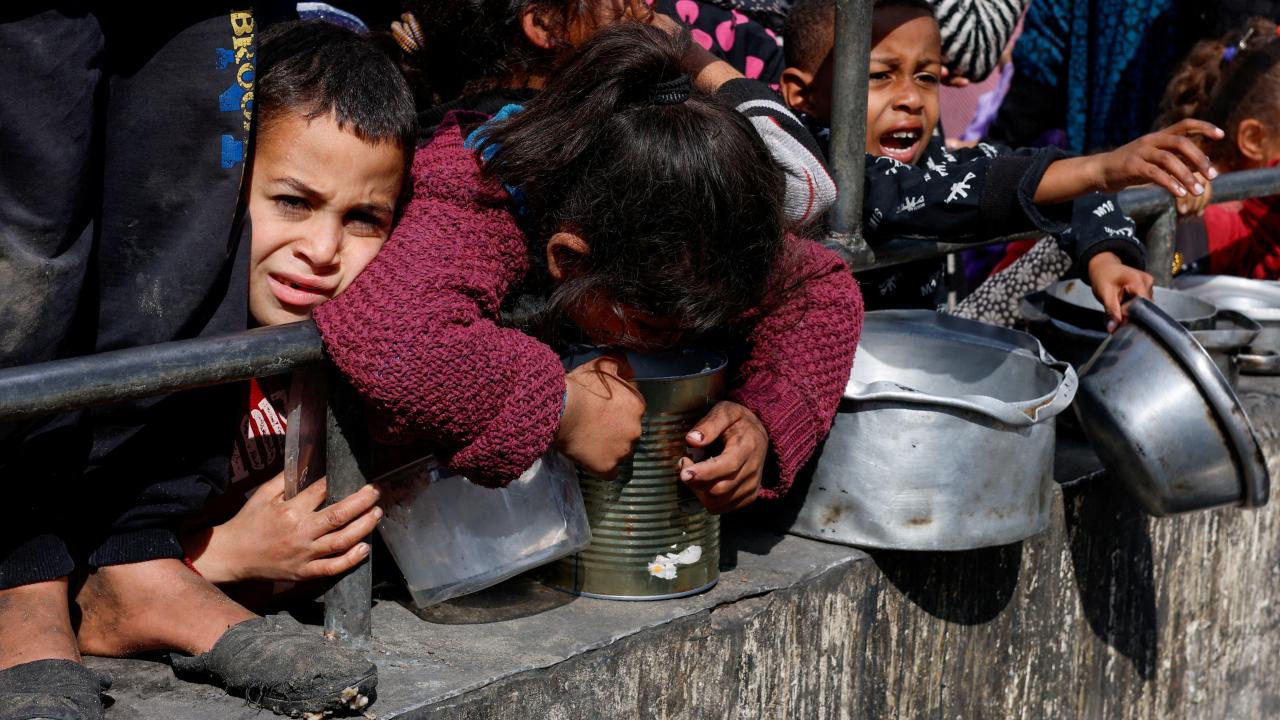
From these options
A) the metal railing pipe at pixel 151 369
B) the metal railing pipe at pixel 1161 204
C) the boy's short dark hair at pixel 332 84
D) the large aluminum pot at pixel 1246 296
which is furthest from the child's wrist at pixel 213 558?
the large aluminum pot at pixel 1246 296

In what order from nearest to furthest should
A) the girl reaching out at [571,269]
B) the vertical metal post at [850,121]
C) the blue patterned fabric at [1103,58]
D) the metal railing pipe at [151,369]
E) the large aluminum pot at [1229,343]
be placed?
the metal railing pipe at [151,369] → the girl reaching out at [571,269] → the vertical metal post at [850,121] → the large aluminum pot at [1229,343] → the blue patterned fabric at [1103,58]

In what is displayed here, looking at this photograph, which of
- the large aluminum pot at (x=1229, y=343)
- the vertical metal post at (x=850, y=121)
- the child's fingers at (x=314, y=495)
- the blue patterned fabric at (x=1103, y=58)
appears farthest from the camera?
the blue patterned fabric at (x=1103, y=58)

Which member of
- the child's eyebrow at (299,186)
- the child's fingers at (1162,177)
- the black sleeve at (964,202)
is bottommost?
the black sleeve at (964,202)

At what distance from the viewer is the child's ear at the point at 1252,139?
429 cm

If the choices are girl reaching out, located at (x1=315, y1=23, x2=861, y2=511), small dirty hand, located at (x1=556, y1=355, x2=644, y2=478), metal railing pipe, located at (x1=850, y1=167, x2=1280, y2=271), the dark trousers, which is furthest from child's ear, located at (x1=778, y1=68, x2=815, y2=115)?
the dark trousers

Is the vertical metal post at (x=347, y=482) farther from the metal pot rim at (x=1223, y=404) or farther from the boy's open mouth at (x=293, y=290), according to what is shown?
the metal pot rim at (x=1223, y=404)

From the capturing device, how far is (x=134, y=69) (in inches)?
68.7

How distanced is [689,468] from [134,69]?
3.13 feet

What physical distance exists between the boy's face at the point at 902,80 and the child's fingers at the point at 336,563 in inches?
72.4

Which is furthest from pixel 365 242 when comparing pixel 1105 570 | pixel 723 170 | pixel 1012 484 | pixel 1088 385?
pixel 1105 570

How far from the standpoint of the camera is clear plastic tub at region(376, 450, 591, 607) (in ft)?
6.14

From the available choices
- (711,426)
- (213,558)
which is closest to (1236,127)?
(711,426)

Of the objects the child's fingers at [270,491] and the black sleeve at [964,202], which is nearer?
the child's fingers at [270,491]

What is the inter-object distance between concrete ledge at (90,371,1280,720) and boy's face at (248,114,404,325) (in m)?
0.51
